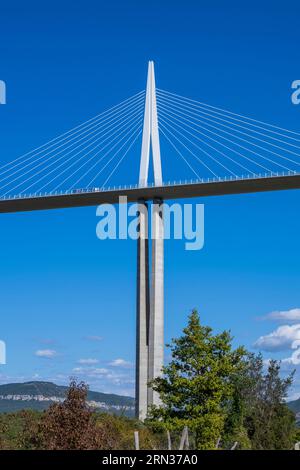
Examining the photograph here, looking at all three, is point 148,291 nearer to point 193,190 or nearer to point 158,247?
point 158,247

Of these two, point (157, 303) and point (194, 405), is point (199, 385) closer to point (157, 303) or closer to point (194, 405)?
point (194, 405)

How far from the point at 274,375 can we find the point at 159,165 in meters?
11.2

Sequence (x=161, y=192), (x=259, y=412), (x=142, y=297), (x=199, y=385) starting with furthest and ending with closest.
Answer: (x=142, y=297) → (x=161, y=192) → (x=259, y=412) → (x=199, y=385)

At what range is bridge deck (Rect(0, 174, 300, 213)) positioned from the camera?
136 feet

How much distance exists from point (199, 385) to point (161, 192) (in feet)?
59.7

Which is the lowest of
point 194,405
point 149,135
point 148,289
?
point 194,405

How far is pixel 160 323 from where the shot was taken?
43.0 m

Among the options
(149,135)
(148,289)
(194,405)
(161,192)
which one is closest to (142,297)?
(148,289)

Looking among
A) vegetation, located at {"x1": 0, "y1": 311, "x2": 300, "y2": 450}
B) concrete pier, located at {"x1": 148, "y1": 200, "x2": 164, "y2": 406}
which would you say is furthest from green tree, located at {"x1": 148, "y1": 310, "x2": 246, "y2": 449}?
concrete pier, located at {"x1": 148, "y1": 200, "x2": 164, "y2": 406}

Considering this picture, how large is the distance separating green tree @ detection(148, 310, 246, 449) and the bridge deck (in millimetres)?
14813

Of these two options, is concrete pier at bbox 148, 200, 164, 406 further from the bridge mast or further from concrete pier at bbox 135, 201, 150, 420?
concrete pier at bbox 135, 201, 150, 420

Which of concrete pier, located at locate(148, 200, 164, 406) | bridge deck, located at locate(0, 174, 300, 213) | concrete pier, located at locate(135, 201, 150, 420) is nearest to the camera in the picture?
bridge deck, located at locate(0, 174, 300, 213)

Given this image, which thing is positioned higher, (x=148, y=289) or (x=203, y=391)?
(x=148, y=289)

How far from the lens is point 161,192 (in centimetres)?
4291
